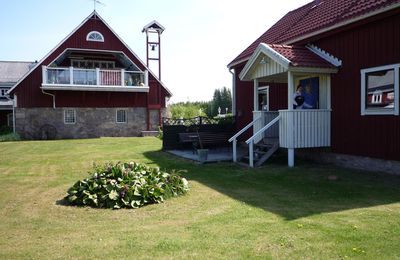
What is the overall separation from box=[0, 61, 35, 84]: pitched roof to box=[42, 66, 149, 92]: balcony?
467 inches

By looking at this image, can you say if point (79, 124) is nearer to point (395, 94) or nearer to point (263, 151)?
point (263, 151)

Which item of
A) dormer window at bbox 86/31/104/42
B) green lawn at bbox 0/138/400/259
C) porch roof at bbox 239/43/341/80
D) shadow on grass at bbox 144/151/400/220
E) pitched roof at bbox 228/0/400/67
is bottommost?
green lawn at bbox 0/138/400/259

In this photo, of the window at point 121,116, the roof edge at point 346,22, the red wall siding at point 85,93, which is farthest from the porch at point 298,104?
the window at point 121,116

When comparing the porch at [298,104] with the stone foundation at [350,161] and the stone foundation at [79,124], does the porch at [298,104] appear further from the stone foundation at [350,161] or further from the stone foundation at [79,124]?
the stone foundation at [79,124]

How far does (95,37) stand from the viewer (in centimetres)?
2873

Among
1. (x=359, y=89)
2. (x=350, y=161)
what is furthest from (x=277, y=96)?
(x=350, y=161)

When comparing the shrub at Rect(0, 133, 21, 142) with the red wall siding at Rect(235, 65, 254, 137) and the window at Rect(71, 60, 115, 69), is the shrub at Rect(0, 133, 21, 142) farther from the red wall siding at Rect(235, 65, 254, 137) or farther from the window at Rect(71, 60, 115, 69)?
the red wall siding at Rect(235, 65, 254, 137)

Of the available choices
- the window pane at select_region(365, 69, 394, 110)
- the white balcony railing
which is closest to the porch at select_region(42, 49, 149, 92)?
the white balcony railing

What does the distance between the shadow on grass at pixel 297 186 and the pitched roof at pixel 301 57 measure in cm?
300

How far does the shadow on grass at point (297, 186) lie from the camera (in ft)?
22.6

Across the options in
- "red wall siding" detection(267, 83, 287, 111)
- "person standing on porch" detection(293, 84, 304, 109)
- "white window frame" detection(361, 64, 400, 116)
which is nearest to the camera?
"white window frame" detection(361, 64, 400, 116)

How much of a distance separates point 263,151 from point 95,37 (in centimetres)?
2031

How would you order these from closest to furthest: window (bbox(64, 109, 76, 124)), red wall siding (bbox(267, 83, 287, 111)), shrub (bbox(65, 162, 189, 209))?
1. shrub (bbox(65, 162, 189, 209))
2. red wall siding (bbox(267, 83, 287, 111))
3. window (bbox(64, 109, 76, 124))

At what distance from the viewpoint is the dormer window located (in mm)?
28547
